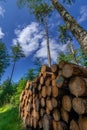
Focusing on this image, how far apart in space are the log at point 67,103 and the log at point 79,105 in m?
0.16

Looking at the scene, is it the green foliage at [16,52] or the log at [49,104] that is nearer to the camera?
the log at [49,104]

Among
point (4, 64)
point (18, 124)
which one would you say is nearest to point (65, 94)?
point (18, 124)

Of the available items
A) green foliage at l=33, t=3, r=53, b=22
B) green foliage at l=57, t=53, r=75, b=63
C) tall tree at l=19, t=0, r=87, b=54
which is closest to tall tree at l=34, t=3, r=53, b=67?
green foliage at l=33, t=3, r=53, b=22

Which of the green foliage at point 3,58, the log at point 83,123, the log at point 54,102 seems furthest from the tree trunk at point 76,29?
the green foliage at point 3,58

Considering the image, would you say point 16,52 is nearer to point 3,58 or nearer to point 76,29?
point 3,58

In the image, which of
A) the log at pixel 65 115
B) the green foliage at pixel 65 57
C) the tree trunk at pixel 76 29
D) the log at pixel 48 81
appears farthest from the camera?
the green foliage at pixel 65 57

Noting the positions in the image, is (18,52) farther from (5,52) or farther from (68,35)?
(68,35)

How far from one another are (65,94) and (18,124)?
4.94 m

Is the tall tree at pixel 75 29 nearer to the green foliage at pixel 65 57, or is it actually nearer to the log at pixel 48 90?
the log at pixel 48 90

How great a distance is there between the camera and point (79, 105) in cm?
402

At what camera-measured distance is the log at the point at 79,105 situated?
12.8ft

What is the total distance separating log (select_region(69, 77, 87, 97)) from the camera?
3955mm

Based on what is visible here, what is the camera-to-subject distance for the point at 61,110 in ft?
15.7

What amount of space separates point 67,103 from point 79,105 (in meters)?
0.44
